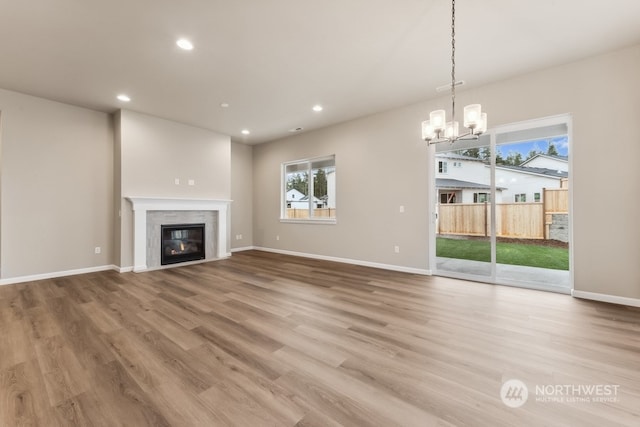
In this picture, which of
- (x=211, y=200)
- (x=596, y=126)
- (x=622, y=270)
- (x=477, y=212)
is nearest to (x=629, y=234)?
(x=622, y=270)

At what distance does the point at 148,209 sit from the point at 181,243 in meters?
1.05

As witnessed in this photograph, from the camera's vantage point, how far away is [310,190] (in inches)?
262

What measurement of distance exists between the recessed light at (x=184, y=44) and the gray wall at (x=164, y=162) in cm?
277

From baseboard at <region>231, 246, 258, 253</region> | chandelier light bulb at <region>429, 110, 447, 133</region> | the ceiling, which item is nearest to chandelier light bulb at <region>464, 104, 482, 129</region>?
chandelier light bulb at <region>429, 110, 447, 133</region>

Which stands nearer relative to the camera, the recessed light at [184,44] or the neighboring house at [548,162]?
the recessed light at [184,44]

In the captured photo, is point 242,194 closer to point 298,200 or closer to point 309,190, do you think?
point 298,200

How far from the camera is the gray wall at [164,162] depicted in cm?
491

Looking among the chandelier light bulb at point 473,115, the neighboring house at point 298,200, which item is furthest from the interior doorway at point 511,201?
the neighboring house at point 298,200

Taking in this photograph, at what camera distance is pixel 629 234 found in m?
3.15

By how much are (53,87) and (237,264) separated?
13.4 ft

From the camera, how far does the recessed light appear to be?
294cm

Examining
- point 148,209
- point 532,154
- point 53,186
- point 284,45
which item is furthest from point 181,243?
point 532,154

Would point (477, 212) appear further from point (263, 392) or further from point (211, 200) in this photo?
point (211, 200)

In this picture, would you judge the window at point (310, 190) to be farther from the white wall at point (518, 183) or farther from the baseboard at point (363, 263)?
the white wall at point (518, 183)
